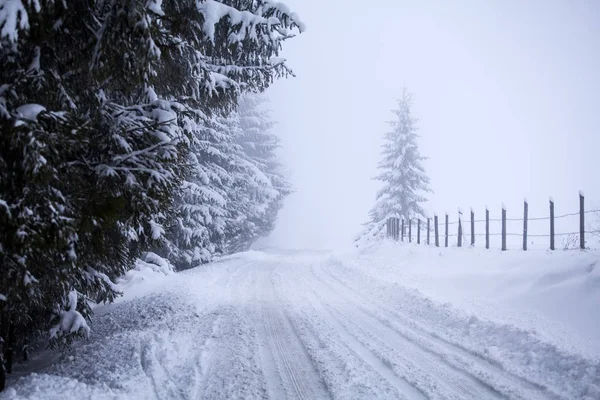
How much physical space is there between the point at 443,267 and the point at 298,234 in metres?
62.9

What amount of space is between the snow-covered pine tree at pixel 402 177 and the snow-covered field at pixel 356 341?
1476 cm

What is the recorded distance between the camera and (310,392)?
445 cm

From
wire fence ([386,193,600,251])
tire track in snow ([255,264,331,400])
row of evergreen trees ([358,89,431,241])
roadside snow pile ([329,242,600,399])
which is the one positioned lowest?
tire track in snow ([255,264,331,400])

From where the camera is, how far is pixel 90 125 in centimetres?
394

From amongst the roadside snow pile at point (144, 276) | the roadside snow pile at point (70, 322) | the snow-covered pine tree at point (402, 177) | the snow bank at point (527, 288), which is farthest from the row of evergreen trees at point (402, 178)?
the roadside snow pile at point (70, 322)

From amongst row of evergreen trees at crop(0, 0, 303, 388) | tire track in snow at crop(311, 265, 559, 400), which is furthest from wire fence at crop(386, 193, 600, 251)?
row of evergreen trees at crop(0, 0, 303, 388)

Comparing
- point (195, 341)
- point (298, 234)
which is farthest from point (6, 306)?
point (298, 234)

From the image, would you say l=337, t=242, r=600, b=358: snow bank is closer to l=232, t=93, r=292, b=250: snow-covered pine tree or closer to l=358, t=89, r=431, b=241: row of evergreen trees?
l=358, t=89, r=431, b=241: row of evergreen trees

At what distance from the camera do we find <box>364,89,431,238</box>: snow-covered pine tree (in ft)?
85.1

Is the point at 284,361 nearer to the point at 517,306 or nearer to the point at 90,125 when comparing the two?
the point at 90,125

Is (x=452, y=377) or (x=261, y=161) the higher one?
(x=261, y=161)

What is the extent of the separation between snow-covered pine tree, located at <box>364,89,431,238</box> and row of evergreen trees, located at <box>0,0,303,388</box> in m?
21.3

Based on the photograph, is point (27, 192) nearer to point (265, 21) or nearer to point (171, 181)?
point (171, 181)

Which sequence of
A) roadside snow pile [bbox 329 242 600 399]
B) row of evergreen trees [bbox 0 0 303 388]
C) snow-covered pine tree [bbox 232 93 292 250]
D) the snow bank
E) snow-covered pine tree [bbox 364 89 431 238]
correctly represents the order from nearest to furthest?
row of evergreen trees [bbox 0 0 303 388] < roadside snow pile [bbox 329 242 600 399] < the snow bank < snow-covered pine tree [bbox 364 89 431 238] < snow-covered pine tree [bbox 232 93 292 250]
